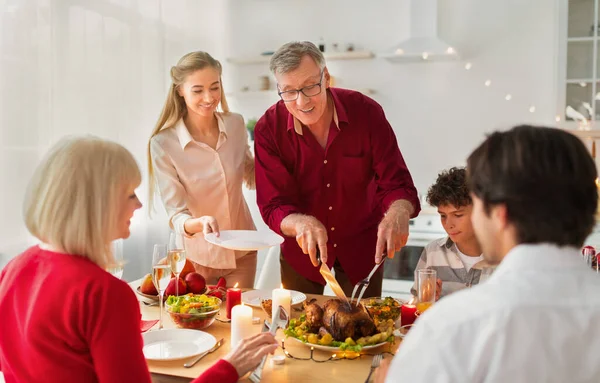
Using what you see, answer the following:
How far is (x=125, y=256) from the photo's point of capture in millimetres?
3650

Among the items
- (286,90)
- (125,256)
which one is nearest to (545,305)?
(286,90)

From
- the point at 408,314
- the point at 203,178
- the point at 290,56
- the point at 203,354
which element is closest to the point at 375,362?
the point at 408,314

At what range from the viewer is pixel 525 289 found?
0.92m

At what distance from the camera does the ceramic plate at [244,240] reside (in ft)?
6.63

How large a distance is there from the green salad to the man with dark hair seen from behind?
97cm

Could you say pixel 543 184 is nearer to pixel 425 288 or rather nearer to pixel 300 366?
pixel 300 366

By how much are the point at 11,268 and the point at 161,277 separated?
60cm

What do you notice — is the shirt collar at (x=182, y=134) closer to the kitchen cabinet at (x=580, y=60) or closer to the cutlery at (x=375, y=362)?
the cutlery at (x=375, y=362)

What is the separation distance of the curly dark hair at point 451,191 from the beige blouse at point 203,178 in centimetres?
86

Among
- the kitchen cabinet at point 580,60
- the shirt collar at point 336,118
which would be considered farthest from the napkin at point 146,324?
the kitchen cabinet at point 580,60

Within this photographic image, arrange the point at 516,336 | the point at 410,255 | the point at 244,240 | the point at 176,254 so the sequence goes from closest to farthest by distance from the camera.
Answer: the point at 516,336
the point at 176,254
the point at 244,240
the point at 410,255

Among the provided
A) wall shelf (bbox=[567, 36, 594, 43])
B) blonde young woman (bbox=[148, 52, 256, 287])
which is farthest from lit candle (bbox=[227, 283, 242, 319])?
wall shelf (bbox=[567, 36, 594, 43])

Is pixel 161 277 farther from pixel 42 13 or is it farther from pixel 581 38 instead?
pixel 581 38

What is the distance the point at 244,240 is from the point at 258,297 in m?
0.22
